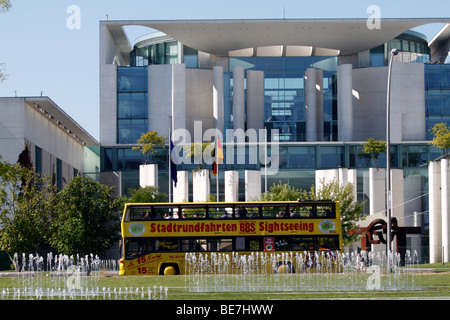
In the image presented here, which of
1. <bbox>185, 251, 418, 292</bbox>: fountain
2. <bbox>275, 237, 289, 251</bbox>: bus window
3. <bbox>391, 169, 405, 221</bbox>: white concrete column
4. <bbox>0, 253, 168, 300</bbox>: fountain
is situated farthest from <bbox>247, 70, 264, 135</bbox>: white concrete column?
<bbox>275, 237, 289, 251</bbox>: bus window

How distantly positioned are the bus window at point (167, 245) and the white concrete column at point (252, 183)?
32726 mm

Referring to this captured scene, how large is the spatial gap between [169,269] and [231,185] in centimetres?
3261

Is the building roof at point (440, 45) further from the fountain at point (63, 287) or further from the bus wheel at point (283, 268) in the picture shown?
the bus wheel at point (283, 268)

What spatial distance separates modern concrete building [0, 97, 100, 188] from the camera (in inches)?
2287

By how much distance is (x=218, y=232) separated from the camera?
37.4 m

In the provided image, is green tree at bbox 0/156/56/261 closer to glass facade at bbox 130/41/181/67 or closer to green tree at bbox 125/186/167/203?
green tree at bbox 125/186/167/203

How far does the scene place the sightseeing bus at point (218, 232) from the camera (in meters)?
37.3

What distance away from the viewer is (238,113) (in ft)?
259

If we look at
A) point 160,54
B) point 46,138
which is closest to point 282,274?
point 46,138

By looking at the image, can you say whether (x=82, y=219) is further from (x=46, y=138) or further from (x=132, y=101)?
(x=132, y=101)

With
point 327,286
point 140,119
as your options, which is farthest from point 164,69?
point 327,286

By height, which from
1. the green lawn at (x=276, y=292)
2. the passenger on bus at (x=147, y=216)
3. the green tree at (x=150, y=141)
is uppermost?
the green tree at (x=150, y=141)

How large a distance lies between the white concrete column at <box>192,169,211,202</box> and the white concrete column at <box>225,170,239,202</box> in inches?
61.6

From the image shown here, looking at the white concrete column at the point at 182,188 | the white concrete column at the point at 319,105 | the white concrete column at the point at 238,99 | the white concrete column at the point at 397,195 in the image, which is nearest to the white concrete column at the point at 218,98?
the white concrete column at the point at 238,99
